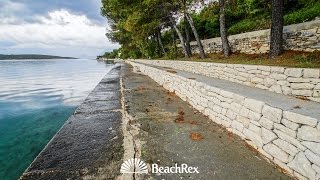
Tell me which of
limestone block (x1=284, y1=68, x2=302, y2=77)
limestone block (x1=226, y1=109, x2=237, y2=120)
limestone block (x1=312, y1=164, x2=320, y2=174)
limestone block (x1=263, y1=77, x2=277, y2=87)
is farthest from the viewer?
limestone block (x1=263, y1=77, x2=277, y2=87)

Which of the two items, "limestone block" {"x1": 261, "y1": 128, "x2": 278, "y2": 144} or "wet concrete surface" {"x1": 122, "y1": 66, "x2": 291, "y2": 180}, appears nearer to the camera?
"wet concrete surface" {"x1": 122, "y1": 66, "x2": 291, "y2": 180}

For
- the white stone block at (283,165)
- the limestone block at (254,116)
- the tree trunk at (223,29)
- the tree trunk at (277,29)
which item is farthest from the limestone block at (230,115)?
the tree trunk at (223,29)

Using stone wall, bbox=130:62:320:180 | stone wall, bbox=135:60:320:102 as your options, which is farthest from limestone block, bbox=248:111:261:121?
stone wall, bbox=135:60:320:102

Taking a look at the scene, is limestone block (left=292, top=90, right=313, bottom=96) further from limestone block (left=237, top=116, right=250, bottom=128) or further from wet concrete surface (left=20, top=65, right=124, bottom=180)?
wet concrete surface (left=20, top=65, right=124, bottom=180)

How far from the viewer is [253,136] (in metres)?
4.63

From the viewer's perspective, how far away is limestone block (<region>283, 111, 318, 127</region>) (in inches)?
133

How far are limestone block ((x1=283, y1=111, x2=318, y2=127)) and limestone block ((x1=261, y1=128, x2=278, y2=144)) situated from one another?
0.41 meters

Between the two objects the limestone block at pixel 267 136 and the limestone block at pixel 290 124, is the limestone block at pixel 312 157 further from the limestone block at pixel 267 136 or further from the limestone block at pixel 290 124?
the limestone block at pixel 267 136

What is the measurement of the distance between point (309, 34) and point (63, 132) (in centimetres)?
995

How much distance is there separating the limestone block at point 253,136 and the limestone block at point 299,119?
2.55 feet

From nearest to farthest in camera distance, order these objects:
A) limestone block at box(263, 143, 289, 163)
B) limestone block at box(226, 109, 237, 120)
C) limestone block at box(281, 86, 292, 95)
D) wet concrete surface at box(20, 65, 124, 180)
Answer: limestone block at box(263, 143, 289, 163) < wet concrete surface at box(20, 65, 124, 180) < limestone block at box(226, 109, 237, 120) < limestone block at box(281, 86, 292, 95)

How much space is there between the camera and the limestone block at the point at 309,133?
326 centimetres

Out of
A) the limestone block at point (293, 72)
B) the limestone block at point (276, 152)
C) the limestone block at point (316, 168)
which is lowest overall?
the limestone block at point (276, 152)

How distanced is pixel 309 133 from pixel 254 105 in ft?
4.34
